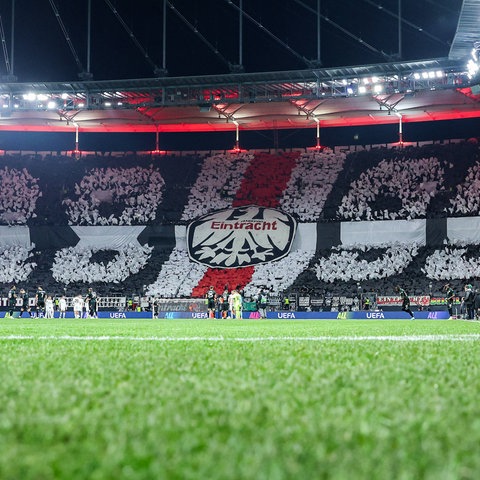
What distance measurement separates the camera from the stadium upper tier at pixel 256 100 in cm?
3403

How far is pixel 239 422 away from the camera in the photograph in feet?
8.16

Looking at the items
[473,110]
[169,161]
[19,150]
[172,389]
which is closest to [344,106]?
[473,110]

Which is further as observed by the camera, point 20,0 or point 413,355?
point 20,0

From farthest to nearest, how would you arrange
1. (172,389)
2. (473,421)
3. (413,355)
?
(413,355) → (172,389) → (473,421)

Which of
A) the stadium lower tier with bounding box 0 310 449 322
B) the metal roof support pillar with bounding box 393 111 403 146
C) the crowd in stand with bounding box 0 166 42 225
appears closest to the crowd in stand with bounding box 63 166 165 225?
the crowd in stand with bounding box 0 166 42 225

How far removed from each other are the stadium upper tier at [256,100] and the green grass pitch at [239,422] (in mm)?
30566

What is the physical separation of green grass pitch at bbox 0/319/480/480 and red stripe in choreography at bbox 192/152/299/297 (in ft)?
116

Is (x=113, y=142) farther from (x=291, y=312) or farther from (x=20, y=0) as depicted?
(x=291, y=312)

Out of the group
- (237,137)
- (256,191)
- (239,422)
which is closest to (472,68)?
(256,191)

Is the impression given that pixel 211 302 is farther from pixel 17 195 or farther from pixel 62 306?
pixel 17 195

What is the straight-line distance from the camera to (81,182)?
152 ft

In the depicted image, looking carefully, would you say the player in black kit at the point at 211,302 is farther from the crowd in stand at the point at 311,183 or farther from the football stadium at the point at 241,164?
the crowd in stand at the point at 311,183

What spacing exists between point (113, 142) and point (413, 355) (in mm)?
46465

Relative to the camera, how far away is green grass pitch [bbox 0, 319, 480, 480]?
5.98ft
